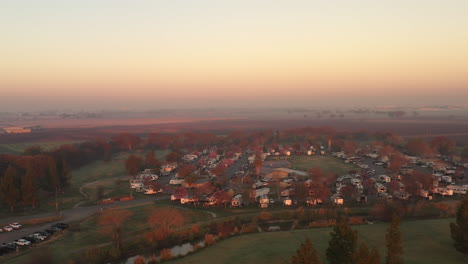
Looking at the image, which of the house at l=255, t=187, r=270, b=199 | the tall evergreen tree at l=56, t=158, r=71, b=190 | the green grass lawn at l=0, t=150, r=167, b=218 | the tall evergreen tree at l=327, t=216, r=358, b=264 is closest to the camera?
the tall evergreen tree at l=327, t=216, r=358, b=264

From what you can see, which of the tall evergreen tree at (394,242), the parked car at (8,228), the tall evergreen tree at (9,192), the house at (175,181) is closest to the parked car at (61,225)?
the parked car at (8,228)

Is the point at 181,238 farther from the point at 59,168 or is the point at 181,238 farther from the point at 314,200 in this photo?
the point at 59,168

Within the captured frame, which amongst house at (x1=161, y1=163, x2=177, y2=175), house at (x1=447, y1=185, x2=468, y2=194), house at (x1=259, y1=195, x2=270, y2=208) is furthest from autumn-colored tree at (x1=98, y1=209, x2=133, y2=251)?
house at (x1=447, y1=185, x2=468, y2=194)

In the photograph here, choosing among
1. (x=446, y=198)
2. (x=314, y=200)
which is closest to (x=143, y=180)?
(x=314, y=200)

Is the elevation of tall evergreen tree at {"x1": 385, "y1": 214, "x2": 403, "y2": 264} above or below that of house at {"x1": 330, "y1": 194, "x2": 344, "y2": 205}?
above

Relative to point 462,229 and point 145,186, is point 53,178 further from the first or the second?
point 462,229

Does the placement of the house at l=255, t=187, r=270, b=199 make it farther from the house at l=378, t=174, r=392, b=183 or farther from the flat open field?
the house at l=378, t=174, r=392, b=183

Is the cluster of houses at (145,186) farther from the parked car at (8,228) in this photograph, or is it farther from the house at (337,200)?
the house at (337,200)
